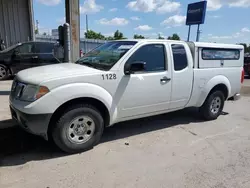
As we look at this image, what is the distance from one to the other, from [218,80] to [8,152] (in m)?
4.46

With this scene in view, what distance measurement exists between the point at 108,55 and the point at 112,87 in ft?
2.37

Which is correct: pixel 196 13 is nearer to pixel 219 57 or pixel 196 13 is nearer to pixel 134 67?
pixel 219 57

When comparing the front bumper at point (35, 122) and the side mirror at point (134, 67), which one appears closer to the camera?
the front bumper at point (35, 122)

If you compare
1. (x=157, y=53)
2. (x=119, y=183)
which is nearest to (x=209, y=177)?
(x=119, y=183)

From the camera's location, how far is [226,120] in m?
5.73

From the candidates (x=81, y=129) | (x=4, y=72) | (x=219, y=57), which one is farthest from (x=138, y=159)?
(x=4, y=72)

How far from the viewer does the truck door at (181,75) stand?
4574 mm

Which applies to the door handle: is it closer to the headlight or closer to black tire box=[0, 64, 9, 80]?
the headlight

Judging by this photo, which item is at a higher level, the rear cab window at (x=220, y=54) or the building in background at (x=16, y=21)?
the building in background at (x=16, y=21)

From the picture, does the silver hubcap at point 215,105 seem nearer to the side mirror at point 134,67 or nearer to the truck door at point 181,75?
the truck door at point 181,75

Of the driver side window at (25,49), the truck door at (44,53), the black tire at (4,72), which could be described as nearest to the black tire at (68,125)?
the truck door at (44,53)

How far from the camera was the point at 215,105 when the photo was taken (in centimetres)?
566

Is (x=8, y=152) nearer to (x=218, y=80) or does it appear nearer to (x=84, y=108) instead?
(x=84, y=108)

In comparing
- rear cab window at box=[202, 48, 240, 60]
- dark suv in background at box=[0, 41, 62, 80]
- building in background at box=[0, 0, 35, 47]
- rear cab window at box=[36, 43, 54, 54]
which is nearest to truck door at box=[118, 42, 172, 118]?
rear cab window at box=[202, 48, 240, 60]
